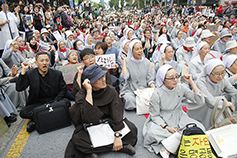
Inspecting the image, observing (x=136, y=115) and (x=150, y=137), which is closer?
(x=150, y=137)

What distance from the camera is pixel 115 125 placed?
104 inches

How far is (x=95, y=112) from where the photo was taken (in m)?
2.52

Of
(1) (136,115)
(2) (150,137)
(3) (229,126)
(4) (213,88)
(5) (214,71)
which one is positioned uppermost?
(5) (214,71)

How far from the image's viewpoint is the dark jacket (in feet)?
11.4

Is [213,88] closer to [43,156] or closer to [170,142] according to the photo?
[170,142]

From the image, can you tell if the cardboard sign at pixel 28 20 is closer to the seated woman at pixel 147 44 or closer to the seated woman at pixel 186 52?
the seated woman at pixel 147 44

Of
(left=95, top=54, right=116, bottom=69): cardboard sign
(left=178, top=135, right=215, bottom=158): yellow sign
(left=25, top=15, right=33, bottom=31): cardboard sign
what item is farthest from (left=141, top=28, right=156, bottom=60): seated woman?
(left=25, top=15, right=33, bottom=31): cardboard sign

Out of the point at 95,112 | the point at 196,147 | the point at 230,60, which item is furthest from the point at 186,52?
the point at 95,112

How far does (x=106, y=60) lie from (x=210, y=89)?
2.94 m

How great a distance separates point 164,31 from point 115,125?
7.73m

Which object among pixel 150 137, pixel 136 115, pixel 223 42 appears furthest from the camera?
pixel 223 42

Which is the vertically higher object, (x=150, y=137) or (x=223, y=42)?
(x=223, y=42)

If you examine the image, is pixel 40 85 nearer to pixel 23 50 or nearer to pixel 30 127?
pixel 30 127

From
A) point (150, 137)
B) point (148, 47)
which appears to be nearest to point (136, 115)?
point (150, 137)
